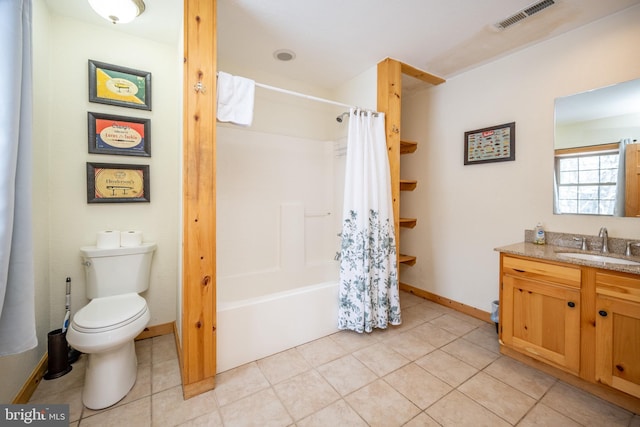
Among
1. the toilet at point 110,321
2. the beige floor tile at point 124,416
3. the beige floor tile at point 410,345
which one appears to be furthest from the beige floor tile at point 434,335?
the toilet at point 110,321

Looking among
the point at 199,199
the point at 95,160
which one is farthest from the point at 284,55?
the point at 95,160

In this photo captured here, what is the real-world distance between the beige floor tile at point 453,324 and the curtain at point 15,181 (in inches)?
105

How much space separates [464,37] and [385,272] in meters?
2.00

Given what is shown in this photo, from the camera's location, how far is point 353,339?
2.15 m

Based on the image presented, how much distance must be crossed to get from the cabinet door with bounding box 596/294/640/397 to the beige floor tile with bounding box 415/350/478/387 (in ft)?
2.19

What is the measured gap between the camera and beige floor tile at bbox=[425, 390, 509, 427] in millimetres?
1346

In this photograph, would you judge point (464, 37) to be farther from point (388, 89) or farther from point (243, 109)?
point (243, 109)

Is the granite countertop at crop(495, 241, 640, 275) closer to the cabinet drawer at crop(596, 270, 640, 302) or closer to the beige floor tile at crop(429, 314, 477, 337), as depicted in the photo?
the cabinet drawer at crop(596, 270, 640, 302)

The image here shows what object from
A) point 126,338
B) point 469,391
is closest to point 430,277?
point 469,391

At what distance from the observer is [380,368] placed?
1.78 metres

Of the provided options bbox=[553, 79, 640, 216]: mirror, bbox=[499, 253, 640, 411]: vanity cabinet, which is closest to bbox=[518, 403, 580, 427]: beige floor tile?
bbox=[499, 253, 640, 411]: vanity cabinet

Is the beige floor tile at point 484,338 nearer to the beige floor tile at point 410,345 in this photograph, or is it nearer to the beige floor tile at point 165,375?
the beige floor tile at point 410,345

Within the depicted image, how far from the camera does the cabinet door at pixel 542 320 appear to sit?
1.59 m

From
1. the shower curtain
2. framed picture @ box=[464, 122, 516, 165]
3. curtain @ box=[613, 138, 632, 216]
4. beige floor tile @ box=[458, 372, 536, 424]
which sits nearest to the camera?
beige floor tile @ box=[458, 372, 536, 424]
